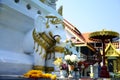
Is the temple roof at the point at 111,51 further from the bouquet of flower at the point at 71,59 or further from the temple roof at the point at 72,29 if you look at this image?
the bouquet of flower at the point at 71,59

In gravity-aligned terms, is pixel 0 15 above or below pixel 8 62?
above

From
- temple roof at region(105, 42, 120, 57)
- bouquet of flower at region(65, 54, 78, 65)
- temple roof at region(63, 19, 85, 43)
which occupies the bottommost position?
bouquet of flower at region(65, 54, 78, 65)

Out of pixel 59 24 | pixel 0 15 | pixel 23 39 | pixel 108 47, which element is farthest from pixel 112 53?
pixel 0 15

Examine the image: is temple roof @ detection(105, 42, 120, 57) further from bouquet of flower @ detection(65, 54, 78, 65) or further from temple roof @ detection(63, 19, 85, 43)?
bouquet of flower @ detection(65, 54, 78, 65)

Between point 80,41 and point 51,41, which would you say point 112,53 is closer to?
point 80,41

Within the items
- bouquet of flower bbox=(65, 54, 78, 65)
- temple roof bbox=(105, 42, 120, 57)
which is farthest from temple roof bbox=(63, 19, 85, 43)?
bouquet of flower bbox=(65, 54, 78, 65)

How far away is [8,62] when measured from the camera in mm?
4973

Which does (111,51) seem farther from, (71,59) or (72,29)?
(71,59)

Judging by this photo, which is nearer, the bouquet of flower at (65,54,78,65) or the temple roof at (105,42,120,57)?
the bouquet of flower at (65,54,78,65)

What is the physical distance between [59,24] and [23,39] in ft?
4.09

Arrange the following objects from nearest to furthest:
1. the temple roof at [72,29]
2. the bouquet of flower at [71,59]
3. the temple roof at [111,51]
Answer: the bouquet of flower at [71,59], the temple roof at [72,29], the temple roof at [111,51]

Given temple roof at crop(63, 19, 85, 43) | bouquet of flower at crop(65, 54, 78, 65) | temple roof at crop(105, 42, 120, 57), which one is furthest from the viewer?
temple roof at crop(105, 42, 120, 57)

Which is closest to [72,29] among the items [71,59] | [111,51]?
[111,51]

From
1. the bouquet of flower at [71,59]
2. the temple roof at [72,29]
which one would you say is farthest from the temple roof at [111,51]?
the bouquet of flower at [71,59]
